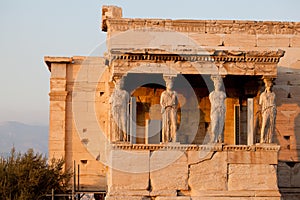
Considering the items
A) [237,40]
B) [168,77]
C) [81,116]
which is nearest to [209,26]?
[237,40]

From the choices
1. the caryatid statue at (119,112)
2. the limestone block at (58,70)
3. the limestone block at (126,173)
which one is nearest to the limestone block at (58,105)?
the limestone block at (58,70)

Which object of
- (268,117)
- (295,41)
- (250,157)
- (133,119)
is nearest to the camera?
(250,157)

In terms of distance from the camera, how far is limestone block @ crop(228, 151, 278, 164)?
1529 centimetres

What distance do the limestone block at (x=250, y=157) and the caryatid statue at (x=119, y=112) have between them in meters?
2.05

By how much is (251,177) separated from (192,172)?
3.65 ft

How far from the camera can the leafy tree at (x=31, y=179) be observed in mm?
17562

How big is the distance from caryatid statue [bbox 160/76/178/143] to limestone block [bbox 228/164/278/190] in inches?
50.2

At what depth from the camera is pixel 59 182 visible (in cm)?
1822

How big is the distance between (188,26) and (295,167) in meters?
3.72

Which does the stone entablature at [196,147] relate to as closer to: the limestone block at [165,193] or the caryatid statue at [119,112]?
the caryatid statue at [119,112]

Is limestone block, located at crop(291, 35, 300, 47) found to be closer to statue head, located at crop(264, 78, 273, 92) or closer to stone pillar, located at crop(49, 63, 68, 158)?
statue head, located at crop(264, 78, 273, 92)

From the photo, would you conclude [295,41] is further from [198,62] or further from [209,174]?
[209,174]

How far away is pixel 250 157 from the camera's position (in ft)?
50.2

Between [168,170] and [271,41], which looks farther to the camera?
[271,41]
